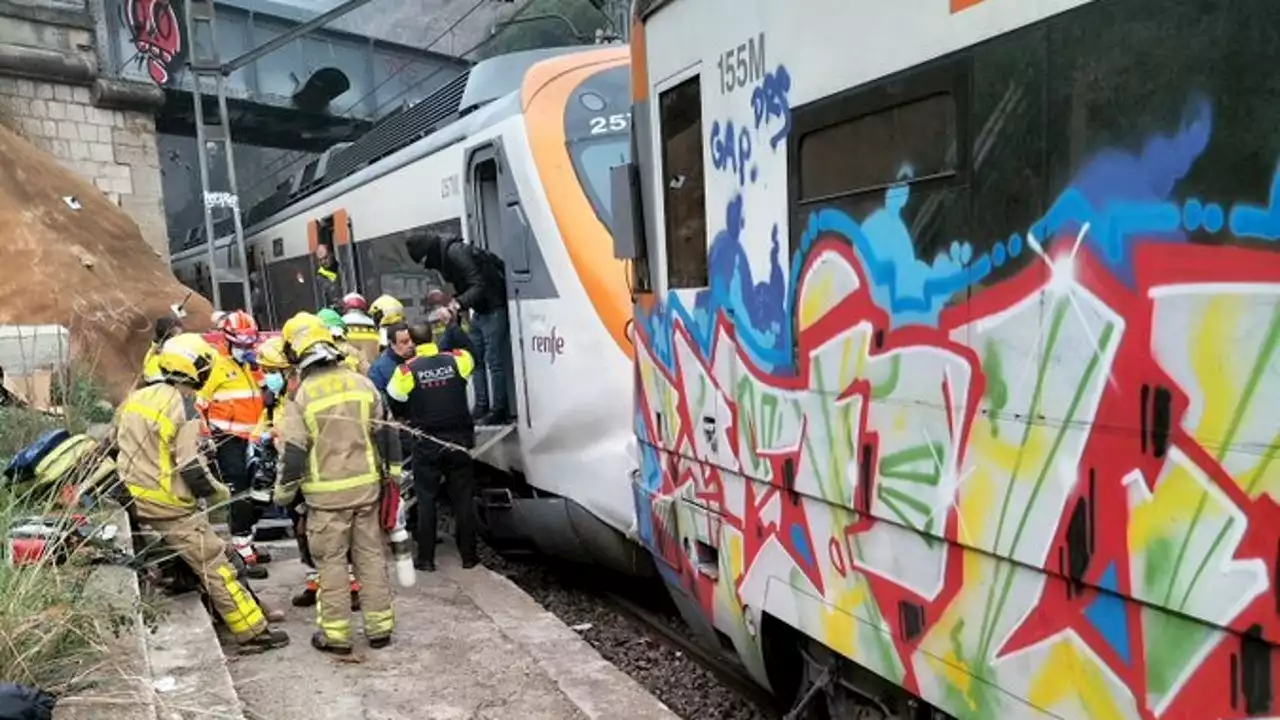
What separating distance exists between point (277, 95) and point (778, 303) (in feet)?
84.8

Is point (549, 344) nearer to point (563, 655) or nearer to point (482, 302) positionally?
point (482, 302)

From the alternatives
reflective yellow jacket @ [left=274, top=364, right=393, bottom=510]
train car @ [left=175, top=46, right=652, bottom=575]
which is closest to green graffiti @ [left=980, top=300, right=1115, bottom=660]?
train car @ [left=175, top=46, right=652, bottom=575]

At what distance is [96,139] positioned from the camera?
1708cm

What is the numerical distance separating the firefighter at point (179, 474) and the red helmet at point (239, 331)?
2200 millimetres

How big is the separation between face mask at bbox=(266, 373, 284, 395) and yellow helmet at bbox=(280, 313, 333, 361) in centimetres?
179

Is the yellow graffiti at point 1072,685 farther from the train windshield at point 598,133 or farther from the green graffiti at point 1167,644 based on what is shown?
the train windshield at point 598,133

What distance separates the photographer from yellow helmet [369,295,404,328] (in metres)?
7.79

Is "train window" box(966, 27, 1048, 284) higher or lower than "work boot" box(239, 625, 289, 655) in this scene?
higher

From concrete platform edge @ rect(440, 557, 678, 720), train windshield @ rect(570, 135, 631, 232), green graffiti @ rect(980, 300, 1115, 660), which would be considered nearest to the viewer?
green graffiti @ rect(980, 300, 1115, 660)

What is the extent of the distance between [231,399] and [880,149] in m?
5.53

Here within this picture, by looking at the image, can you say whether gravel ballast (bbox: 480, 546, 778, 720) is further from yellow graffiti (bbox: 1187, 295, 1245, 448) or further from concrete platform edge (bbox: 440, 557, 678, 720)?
yellow graffiti (bbox: 1187, 295, 1245, 448)

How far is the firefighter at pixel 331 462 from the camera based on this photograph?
4953mm

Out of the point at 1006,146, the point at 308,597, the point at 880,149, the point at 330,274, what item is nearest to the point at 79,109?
the point at 330,274

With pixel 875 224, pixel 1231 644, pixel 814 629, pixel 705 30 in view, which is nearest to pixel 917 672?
A: pixel 814 629
